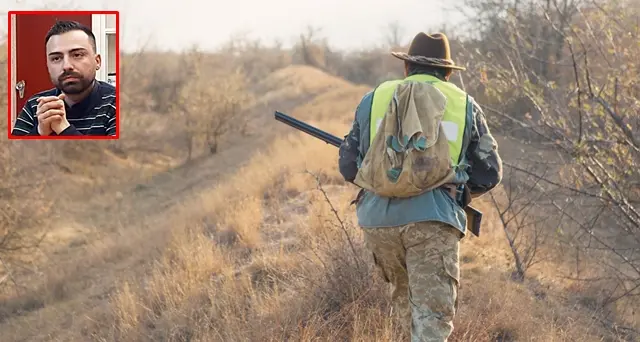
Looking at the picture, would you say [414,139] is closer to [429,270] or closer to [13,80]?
[429,270]

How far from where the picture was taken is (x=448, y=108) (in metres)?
3.28

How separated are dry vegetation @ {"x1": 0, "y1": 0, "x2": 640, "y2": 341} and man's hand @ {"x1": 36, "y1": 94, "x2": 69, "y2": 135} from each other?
1956 mm

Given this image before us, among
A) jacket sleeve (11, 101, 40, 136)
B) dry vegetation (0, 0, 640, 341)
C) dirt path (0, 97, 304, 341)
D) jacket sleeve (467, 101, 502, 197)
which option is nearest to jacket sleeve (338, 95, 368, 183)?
jacket sleeve (467, 101, 502, 197)

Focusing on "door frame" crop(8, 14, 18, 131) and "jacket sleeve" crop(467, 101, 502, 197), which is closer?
"jacket sleeve" crop(467, 101, 502, 197)

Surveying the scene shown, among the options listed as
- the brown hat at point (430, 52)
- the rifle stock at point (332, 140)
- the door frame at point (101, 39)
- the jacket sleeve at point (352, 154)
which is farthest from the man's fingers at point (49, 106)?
the brown hat at point (430, 52)

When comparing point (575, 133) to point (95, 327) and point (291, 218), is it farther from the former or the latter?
point (95, 327)

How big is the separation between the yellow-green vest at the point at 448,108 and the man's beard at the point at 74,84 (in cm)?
303

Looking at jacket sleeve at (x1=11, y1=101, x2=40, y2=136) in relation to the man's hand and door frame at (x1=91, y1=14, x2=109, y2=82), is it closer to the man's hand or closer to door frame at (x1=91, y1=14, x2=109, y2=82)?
the man's hand

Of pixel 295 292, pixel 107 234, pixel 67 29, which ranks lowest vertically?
pixel 107 234

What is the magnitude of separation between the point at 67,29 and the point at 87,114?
0.76m

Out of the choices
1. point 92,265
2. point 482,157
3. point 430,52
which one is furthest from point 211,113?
point 482,157

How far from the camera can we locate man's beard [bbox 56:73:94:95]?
539 centimetres

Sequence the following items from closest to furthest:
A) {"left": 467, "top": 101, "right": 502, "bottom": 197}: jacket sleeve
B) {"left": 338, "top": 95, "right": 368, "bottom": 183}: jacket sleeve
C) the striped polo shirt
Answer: {"left": 467, "top": 101, "right": 502, "bottom": 197}: jacket sleeve
{"left": 338, "top": 95, "right": 368, "bottom": 183}: jacket sleeve
the striped polo shirt

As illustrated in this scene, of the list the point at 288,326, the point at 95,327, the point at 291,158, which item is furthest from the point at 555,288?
the point at 291,158
